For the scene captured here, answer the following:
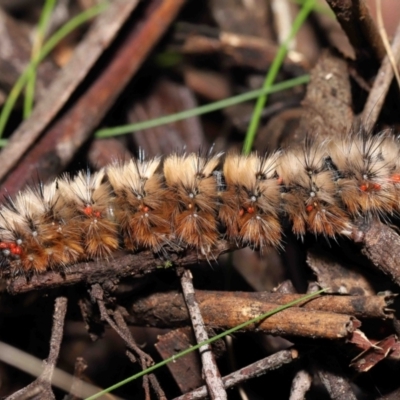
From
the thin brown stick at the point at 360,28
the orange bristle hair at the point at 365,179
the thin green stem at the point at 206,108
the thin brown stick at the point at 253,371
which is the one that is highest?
the thin green stem at the point at 206,108

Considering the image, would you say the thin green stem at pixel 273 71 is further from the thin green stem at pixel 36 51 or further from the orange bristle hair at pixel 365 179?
the thin green stem at pixel 36 51

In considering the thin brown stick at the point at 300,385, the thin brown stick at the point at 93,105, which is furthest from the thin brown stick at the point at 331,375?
the thin brown stick at the point at 93,105

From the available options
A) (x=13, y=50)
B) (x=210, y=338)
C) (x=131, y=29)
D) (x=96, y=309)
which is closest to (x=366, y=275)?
(x=210, y=338)

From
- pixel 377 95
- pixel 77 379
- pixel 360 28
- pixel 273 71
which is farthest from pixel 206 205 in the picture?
pixel 273 71

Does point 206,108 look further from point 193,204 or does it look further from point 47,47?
point 193,204

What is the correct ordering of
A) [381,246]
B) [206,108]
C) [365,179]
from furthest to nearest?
1. [206,108]
2. [365,179]
3. [381,246]

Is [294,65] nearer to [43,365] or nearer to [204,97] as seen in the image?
[204,97]
